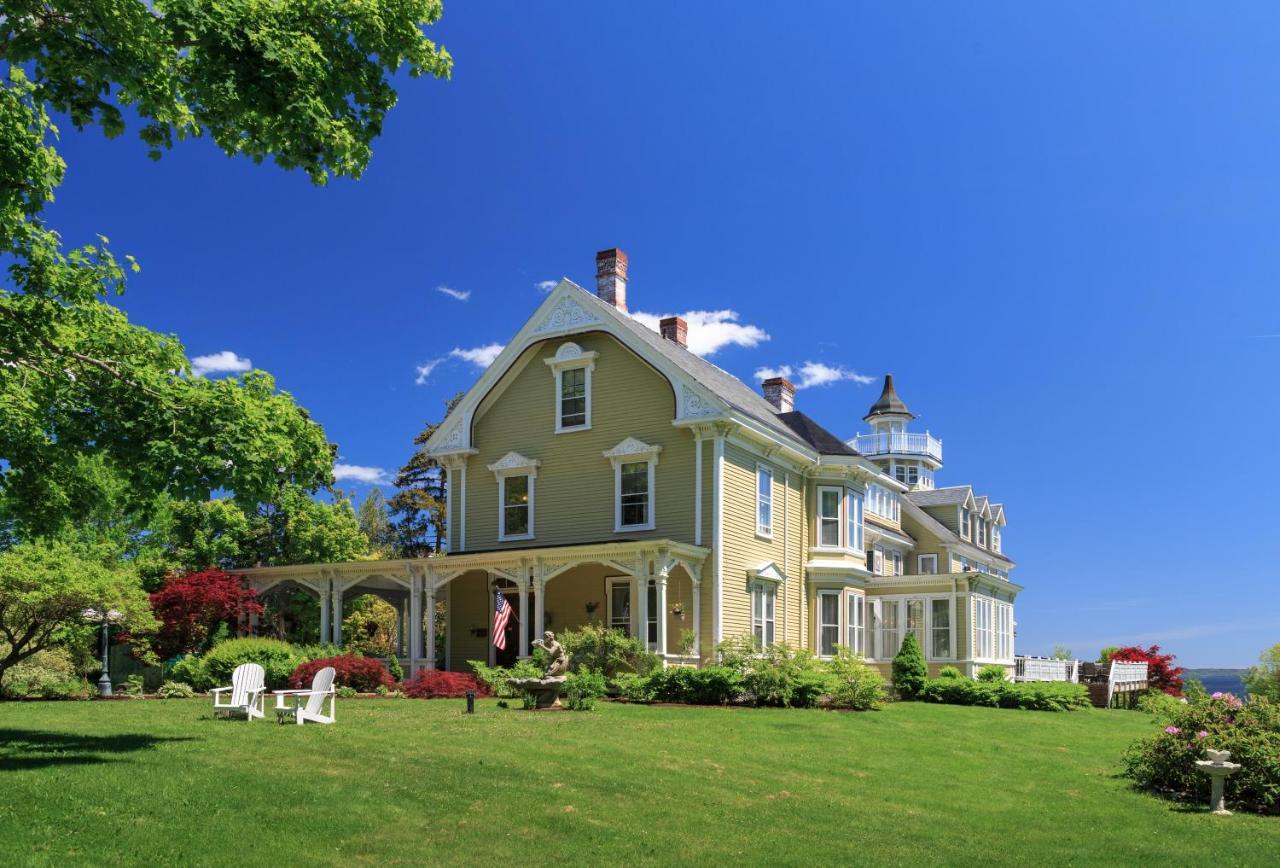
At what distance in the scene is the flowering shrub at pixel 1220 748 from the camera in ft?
42.8

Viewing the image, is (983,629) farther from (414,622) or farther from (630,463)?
(414,622)

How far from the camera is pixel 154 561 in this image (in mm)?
33188

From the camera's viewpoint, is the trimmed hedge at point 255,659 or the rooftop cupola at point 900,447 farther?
the rooftop cupola at point 900,447

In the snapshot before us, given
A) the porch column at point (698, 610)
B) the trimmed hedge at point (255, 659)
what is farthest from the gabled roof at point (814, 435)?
the trimmed hedge at point (255, 659)

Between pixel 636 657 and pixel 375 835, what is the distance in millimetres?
15348

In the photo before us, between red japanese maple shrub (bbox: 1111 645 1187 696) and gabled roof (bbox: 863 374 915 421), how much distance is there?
19.7 metres

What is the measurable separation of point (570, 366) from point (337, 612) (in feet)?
28.6

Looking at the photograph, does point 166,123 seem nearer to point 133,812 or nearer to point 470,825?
point 133,812

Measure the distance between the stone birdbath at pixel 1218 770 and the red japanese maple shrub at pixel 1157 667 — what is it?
29634 mm

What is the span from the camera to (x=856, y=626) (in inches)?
1310

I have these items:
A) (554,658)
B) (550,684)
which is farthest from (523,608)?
(550,684)

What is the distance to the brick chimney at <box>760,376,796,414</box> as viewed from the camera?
3725cm

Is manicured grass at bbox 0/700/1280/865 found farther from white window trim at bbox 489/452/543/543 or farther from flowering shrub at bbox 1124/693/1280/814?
white window trim at bbox 489/452/543/543

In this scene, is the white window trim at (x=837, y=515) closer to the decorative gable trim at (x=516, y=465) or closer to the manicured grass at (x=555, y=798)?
the decorative gable trim at (x=516, y=465)
